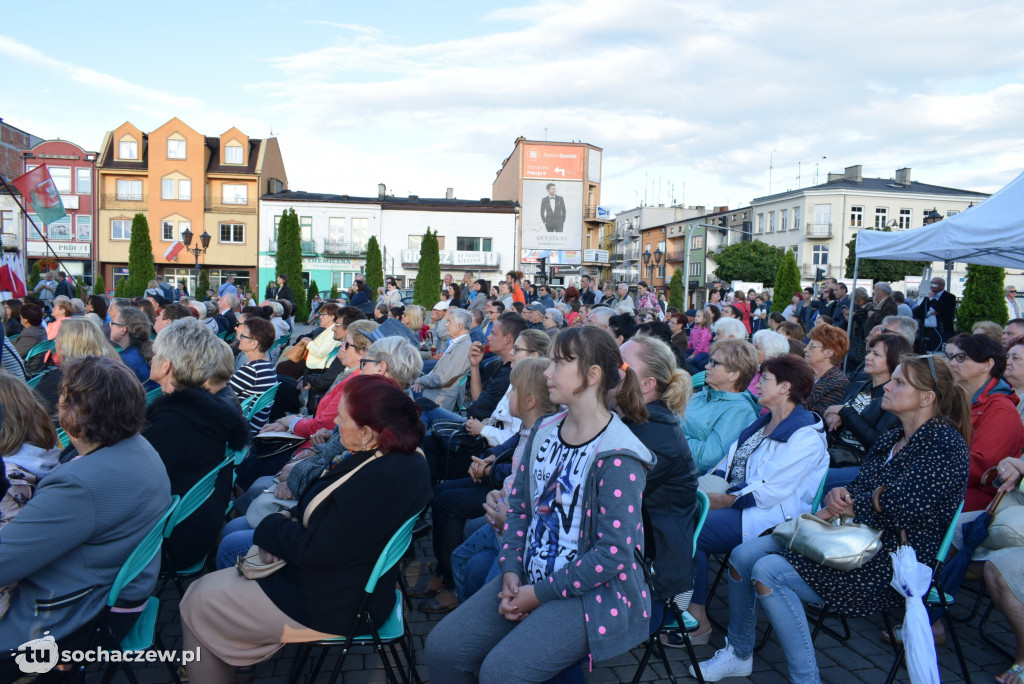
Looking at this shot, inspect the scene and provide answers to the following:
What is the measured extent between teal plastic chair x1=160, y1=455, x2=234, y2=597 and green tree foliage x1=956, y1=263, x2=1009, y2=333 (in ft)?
43.1

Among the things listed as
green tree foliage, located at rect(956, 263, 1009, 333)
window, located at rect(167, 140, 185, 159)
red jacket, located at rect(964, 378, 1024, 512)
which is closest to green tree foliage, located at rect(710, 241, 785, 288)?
window, located at rect(167, 140, 185, 159)

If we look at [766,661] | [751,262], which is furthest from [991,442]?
[751,262]

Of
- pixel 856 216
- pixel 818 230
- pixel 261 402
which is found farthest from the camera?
pixel 818 230

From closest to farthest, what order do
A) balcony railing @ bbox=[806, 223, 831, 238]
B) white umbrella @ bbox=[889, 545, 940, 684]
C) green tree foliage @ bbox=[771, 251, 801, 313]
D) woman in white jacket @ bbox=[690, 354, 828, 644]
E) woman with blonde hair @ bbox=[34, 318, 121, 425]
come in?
white umbrella @ bbox=[889, 545, 940, 684], woman in white jacket @ bbox=[690, 354, 828, 644], woman with blonde hair @ bbox=[34, 318, 121, 425], green tree foliage @ bbox=[771, 251, 801, 313], balcony railing @ bbox=[806, 223, 831, 238]

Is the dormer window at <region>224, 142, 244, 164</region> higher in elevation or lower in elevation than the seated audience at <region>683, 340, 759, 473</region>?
higher

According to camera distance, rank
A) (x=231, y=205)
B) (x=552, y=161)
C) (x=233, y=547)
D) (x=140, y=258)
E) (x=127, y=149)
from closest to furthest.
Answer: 1. (x=233, y=547)
2. (x=140, y=258)
3. (x=127, y=149)
4. (x=231, y=205)
5. (x=552, y=161)

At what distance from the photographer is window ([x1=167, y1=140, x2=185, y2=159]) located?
42.3m

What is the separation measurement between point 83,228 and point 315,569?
47996mm

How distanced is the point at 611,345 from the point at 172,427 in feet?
6.99

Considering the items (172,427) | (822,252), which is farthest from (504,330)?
(822,252)

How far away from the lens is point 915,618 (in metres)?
2.76

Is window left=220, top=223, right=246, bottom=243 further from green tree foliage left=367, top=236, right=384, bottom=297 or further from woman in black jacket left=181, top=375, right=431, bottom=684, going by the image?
woman in black jacket left=181, top=375, right=431, bottom=684

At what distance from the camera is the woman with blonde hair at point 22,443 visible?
2799 mm

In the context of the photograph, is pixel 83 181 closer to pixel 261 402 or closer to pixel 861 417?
pixel 261 402
